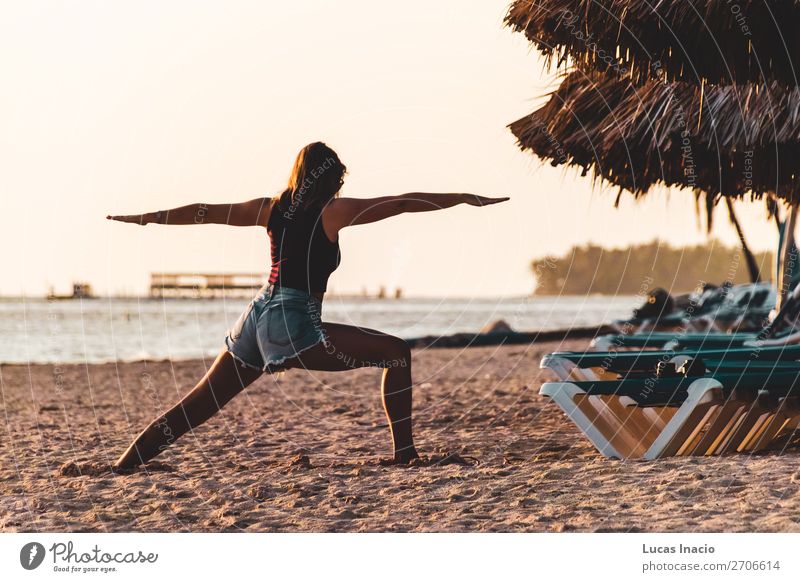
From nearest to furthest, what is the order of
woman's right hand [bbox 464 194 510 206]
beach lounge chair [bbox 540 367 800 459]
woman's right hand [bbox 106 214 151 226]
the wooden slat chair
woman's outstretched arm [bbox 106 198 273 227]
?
woman's right hand [bbox 464 194 510 206] → woman's outstretched arm [bbox 106 198 273 227] → woman's right hand [bbox 106 214 151 226] → beach lounge chair [bbox 540 367 800 459] → the wooden slat chair

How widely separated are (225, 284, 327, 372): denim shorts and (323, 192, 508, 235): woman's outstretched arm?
37cm

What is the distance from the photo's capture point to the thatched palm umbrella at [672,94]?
6.95 metres

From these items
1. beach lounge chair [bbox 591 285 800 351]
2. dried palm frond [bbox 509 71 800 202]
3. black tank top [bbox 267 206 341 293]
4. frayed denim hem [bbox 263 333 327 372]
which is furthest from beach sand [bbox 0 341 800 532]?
dried palm frond [bbox 509 71 800 202]

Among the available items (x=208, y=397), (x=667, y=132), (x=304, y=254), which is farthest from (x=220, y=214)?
(x=667, y=132)

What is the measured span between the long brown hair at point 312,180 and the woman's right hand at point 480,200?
1.97 ft

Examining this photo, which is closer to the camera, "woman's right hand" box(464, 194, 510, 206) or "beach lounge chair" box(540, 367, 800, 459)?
"woman's right hand" box(464, 194, 510, 206)

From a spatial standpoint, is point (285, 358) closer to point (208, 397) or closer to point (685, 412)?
point (208, 397)

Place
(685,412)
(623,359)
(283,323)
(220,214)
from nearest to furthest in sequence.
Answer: (283,323) < (220,214) < (685,412) < (623,359)

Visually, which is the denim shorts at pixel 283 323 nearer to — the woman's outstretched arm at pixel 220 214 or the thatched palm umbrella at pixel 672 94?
the woman's outstretched arm at pixel 220 214

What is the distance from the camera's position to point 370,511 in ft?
14.4

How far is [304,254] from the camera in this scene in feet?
15.3

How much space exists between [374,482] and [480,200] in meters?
1.41

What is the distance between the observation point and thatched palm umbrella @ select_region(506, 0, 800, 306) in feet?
22.8

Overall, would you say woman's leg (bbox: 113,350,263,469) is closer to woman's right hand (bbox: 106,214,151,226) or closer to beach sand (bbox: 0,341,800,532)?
beach sand (bbox: 0,341,800,532)
